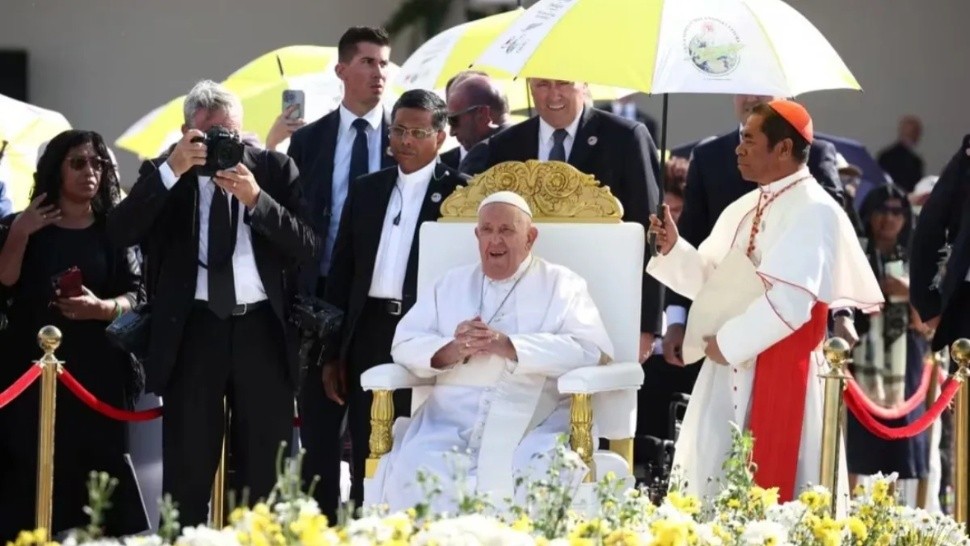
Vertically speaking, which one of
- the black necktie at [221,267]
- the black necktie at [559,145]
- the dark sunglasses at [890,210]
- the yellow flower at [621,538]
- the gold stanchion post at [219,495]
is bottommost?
the gold stanchion post at [219,495]

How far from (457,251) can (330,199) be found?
0.96 meters

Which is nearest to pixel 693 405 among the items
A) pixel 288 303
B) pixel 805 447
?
pixel 805 447

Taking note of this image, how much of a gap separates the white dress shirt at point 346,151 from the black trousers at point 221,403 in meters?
1.03

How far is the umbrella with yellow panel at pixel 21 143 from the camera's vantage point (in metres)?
10.8

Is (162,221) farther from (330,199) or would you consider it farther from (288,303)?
(330,199)

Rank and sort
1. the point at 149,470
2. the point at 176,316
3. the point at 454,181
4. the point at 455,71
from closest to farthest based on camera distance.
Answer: the point at 176,316
the point at 454,181
the point at 149,470
the point at 455,71

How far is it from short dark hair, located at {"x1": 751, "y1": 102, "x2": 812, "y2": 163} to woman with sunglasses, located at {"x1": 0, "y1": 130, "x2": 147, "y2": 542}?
266cm

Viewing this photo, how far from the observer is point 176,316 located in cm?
818

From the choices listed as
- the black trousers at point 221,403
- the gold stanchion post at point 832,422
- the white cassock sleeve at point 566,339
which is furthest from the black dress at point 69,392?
the gold stanchion post at point 832,422

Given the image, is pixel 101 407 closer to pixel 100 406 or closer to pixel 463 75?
pixel 100 406

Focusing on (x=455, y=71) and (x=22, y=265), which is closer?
(x=22, y=265)

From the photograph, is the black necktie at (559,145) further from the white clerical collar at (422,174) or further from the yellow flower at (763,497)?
the yellow flower at (763,497)

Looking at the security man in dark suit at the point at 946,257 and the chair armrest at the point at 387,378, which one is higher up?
the security man in dark suit at the point at 946,257

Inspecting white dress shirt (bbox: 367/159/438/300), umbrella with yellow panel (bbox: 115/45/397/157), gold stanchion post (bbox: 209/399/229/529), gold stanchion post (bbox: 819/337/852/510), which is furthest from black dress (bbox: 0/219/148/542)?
gold stanchion post (bbox: 819/337/852/510)
